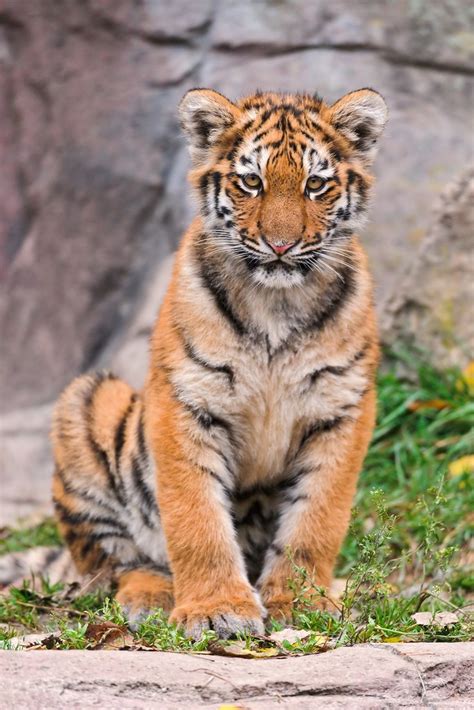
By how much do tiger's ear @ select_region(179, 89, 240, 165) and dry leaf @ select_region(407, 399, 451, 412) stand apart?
274cm

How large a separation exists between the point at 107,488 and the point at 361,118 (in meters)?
2.20

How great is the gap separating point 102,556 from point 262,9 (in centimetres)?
478

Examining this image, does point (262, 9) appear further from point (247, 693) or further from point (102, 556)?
point (247, 693)

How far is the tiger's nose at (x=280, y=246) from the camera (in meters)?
4.30

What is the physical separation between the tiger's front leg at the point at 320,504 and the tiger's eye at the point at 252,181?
1.00m

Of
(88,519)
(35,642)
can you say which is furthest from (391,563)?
(35,642)

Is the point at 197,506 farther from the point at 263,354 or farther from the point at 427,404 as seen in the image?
the point at 427,404

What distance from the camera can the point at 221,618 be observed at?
4141 millimetres

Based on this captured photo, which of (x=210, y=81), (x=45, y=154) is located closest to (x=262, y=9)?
(x=210, y=81)

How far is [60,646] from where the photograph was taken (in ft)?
12.4

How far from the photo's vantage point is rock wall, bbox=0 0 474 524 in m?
8.16

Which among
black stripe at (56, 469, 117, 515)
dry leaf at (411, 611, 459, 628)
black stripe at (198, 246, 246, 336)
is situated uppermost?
black stripe at (198, 246, 246, 336)

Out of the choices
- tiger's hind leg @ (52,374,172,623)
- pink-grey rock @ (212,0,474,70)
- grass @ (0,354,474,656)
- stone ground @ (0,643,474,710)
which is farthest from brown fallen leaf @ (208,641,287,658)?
pink-grey rock @ (212,0,474,70)

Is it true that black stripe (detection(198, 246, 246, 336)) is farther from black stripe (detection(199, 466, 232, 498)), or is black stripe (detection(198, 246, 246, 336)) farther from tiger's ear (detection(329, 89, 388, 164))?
tiger's ear (detection(329, 89, 388, 164))
